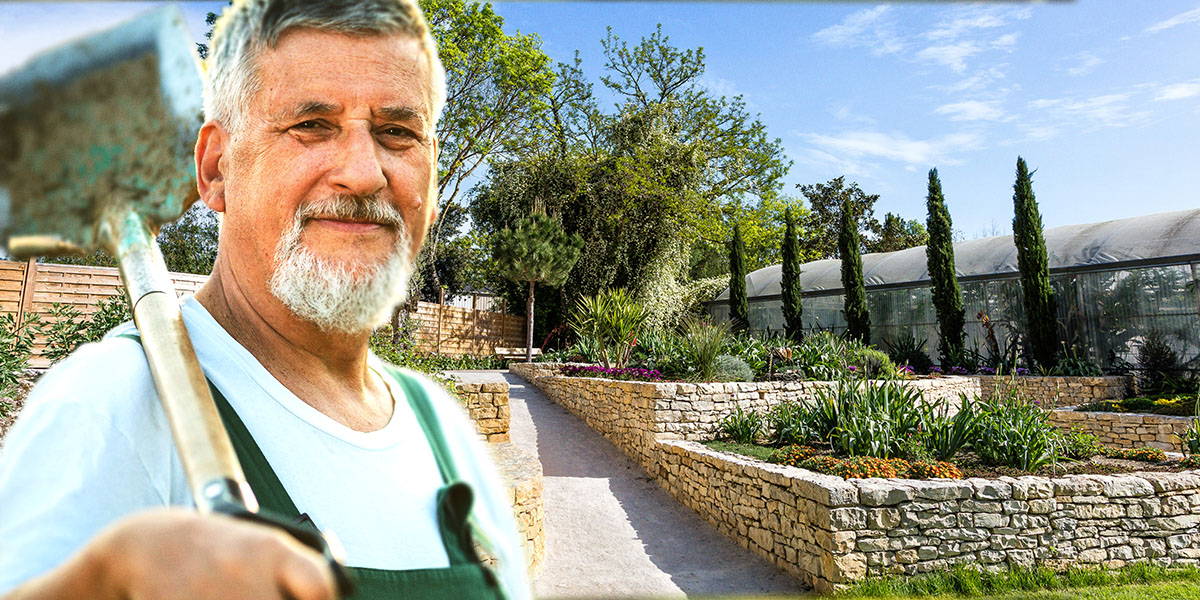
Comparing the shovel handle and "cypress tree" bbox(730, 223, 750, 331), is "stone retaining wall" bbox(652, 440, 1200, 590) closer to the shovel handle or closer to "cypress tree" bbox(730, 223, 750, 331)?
the shovel handle

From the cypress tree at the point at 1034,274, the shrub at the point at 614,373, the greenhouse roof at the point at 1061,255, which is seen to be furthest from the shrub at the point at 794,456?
the greenhouse roof at the point at 1061,255

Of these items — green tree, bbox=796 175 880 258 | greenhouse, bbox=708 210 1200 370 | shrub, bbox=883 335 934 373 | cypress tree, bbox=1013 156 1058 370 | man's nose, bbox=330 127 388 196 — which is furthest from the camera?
green tree, bbox=796 175 880 258

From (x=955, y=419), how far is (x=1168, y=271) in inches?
443

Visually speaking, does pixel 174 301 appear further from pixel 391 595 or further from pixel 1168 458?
pixel 1168 458

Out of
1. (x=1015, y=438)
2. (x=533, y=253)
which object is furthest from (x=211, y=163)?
(x=533, y=253)

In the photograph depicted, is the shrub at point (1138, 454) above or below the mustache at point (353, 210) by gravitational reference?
below

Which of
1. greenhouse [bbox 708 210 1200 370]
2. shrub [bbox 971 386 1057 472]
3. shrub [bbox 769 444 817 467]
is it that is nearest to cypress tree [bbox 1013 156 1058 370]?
greenhouse [bbox 708 210 1200 370]

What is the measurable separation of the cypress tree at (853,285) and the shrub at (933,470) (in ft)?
39.4

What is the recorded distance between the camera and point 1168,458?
6762mm

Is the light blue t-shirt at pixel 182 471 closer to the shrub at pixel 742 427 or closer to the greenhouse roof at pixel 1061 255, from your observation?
the shrub at pixel 742 427

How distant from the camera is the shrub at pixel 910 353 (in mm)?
15984

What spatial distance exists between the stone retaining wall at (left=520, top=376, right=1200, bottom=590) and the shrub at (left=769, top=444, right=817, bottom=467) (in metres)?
0.26

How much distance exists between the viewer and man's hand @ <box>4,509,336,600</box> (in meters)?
0.22

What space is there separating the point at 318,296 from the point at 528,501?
426 centimetres
